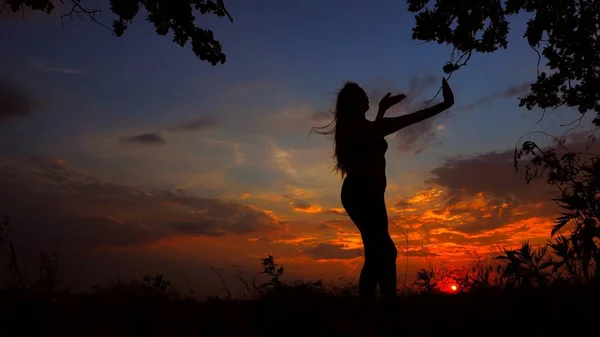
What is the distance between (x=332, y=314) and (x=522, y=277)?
2343 millimetres

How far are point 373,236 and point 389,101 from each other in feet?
5.85

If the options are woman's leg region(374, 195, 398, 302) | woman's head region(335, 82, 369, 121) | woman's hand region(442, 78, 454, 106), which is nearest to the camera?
woman's leg region(374, 195, 398, 302)

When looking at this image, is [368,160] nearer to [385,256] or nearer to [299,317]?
[385,256]

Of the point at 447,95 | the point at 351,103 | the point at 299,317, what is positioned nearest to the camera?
the point at 299,317

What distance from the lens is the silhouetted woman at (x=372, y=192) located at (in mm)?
5590

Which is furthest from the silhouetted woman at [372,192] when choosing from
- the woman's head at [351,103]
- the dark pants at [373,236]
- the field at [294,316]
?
the field at [294,316]

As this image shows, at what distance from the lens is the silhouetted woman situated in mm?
5590

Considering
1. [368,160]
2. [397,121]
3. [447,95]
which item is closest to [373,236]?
[368,160]

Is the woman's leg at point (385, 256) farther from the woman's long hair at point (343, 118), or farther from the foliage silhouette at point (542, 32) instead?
the foliage silhouette at point (542, 32)

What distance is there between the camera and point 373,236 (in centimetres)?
559

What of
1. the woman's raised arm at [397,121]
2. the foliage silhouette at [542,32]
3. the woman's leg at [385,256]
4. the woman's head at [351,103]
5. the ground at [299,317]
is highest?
the foliage silhouette at [542,32]

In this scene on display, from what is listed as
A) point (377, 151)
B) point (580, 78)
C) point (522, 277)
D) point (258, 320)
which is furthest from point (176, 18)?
point (580, 78)

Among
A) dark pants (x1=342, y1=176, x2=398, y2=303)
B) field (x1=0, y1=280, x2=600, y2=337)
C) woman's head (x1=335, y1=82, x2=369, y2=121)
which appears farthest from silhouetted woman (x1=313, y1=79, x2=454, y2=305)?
field (x1=0, y1=280, x2=600, y2=337)

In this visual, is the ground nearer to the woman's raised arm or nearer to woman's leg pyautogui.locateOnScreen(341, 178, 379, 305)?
woman's leg pyautogui.locateOnScreen(341, 178, 379, 305)
